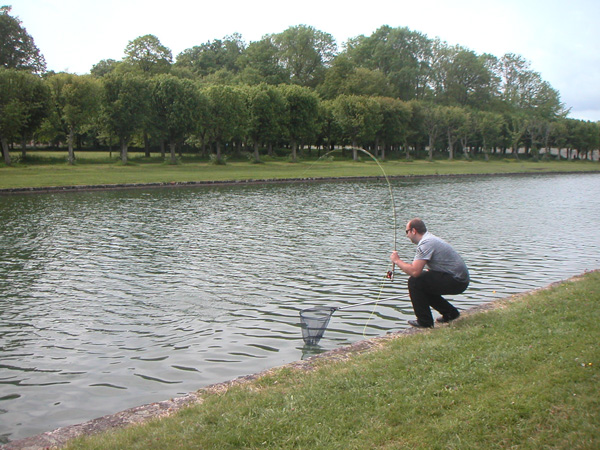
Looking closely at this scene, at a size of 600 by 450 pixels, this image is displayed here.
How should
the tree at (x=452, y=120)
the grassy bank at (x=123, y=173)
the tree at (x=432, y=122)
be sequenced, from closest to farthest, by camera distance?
the grassy bank at (x=123, y=173) → the tree at (x=432, y=122) → the tree at (x=452, y=120)

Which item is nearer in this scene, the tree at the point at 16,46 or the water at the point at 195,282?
the water at the point at 195,282

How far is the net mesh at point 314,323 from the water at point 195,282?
222 millimetres

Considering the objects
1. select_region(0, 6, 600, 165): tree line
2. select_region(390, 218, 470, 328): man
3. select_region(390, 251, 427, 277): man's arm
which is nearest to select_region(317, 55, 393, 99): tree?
select_region(0, 6, 600, 165): tree line

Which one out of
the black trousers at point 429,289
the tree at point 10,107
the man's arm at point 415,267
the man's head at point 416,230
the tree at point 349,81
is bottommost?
the black trousers at point 429,289

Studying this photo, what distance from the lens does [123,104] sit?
6600 centimetres

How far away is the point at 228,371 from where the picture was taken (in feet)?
29.2

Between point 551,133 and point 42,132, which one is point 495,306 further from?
point 551,133

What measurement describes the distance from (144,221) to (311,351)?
19616 millimetres

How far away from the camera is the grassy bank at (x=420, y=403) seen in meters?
5.15

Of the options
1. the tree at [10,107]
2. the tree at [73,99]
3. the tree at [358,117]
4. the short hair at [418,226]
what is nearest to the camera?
the short hair at [418,226]

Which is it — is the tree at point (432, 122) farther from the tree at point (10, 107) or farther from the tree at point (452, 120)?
the tree at point (10, 107)

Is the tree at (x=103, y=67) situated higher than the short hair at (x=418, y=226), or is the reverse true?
the tree at (x=103, y=67)

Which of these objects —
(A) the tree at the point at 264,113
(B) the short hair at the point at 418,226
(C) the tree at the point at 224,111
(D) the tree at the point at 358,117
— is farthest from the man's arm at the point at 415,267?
(D) the tree at the point at 358,117

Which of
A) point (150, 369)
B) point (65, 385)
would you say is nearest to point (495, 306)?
point (150, 369)
